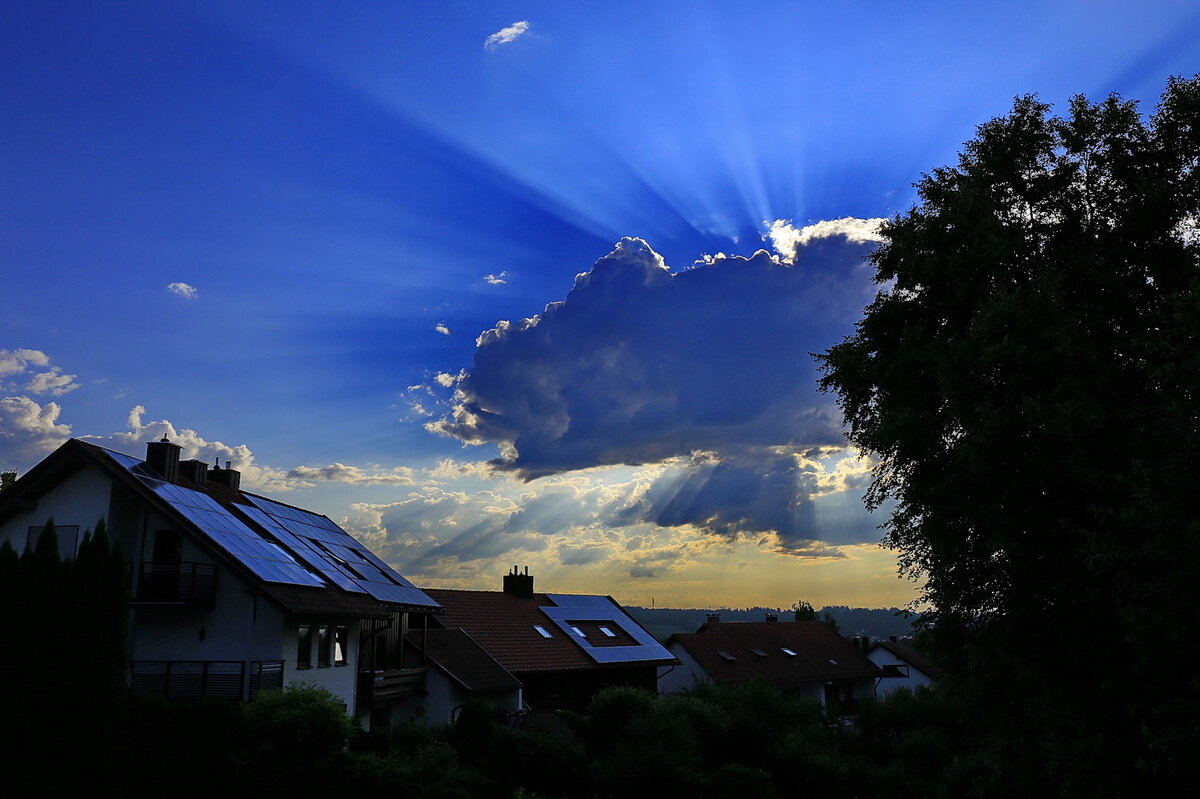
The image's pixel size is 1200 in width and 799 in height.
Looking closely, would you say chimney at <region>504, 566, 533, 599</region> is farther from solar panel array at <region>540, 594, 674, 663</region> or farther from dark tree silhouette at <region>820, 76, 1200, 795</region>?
dark tree silhouette at <region>820, 76, 1200, 795</region>

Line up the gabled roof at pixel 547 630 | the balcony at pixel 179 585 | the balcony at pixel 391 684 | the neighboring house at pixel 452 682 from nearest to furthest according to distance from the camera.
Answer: the balcony at pixel 179 585 → the balcony at pixel 391 684 → the neighboring house at pixel 452 682 → the gabled roof at pixel 547 630

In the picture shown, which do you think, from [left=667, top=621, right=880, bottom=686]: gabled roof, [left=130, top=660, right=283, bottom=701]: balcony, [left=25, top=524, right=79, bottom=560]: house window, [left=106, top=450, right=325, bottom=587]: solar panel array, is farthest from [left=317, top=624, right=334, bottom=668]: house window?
[left=667, top=621, right=880, bottom=686]: gabled roof

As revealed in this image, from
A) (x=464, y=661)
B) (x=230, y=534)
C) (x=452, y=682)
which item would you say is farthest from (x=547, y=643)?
(x=230, y=534)

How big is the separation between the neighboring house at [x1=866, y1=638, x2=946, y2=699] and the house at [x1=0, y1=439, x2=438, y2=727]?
48.4 metres

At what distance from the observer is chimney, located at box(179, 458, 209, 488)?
1221 inches

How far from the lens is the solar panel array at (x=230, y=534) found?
81.2ft

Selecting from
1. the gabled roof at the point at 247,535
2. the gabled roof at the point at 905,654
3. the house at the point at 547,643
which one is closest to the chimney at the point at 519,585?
the house at the point at 547,643

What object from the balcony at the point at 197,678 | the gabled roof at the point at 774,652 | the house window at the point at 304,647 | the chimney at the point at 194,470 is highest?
the chimney at the point at 194,470

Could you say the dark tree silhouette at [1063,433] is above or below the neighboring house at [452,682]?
above

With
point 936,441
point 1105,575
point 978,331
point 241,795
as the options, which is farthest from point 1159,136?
point 241,795

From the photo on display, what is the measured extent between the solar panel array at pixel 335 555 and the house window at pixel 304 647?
255 cm

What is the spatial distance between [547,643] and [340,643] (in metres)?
15.5

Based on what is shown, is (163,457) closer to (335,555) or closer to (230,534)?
(230,534)

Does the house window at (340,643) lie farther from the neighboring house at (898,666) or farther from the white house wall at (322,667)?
the neighboring house at (898,666)
